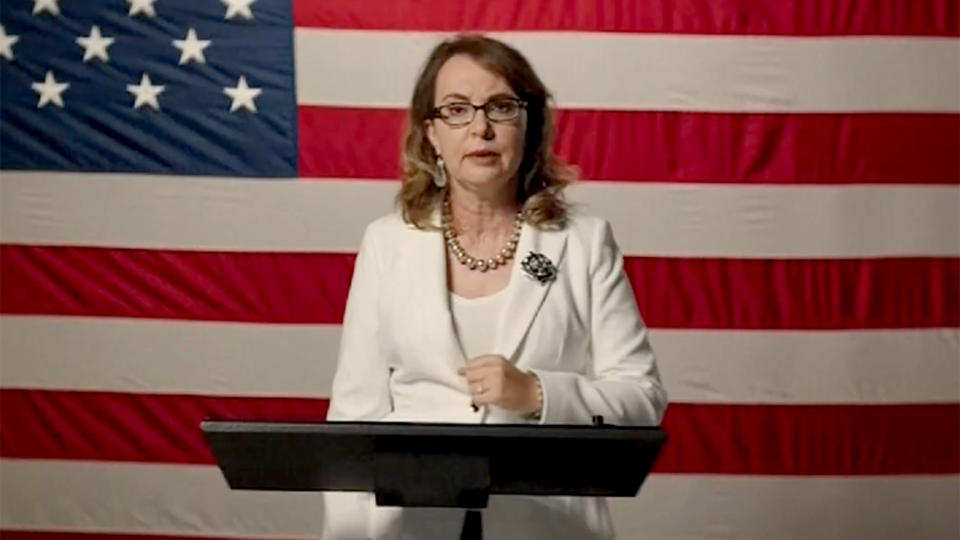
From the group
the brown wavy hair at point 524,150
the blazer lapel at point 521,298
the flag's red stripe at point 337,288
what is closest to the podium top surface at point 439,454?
the blazer lapel at point 521,298

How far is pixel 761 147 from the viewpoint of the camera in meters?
2.18

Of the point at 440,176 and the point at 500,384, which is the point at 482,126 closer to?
the point at 440,176

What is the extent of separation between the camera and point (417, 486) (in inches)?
47.2

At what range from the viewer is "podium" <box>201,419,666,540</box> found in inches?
44.6

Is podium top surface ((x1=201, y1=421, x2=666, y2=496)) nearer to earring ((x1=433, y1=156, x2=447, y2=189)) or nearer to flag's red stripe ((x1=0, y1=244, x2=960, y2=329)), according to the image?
earring ((x1=433, y1=156, x2=447, y2=189))

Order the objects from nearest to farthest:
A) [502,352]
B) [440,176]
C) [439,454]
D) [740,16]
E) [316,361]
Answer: [439,454]
[502,352]
[440,176]
[740,16]
[316,361]

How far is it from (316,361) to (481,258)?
0.87m

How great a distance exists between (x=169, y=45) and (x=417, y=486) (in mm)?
1253

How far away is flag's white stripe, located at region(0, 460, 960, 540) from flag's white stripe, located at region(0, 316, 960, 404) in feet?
0.49

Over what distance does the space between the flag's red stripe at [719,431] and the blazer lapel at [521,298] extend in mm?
870

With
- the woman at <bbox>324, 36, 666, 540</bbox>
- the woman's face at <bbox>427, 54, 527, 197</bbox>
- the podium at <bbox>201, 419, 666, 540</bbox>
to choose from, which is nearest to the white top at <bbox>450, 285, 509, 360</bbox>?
the woman at <bbox>324, 36, 666, 540</bbox>

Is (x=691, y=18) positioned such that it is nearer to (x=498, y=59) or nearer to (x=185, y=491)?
(x=498, y=59)

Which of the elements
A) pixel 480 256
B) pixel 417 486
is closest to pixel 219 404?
pixel 480 256

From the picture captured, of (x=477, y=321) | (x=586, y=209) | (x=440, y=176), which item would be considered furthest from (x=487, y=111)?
(x=586, y=209)
